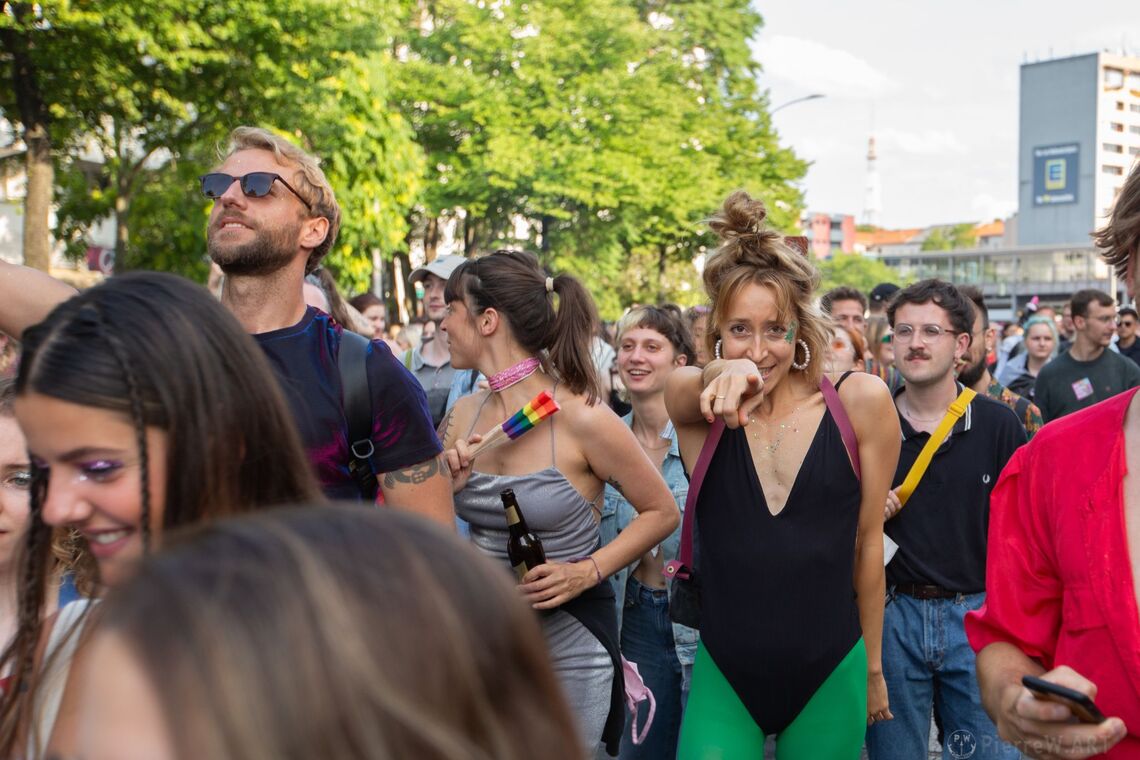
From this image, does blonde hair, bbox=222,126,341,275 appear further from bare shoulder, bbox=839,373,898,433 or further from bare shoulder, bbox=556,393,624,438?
bare shoulder, bbox=839,373,898,433

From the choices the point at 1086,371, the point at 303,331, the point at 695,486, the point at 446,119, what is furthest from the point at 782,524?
the point at 446,119

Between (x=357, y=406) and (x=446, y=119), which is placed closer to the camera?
(x=357, y=406)

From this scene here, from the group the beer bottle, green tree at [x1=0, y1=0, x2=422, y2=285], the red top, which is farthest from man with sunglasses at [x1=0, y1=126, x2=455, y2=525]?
green tree at [x1=0, y1=0, x2=422, y2=285]

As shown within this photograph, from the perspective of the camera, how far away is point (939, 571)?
15.4 feet

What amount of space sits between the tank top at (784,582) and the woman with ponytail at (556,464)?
46 centimetres

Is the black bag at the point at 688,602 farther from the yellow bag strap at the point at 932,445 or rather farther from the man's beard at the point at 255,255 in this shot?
the man's beard at the point at 255,255

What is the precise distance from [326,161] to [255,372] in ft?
61.5

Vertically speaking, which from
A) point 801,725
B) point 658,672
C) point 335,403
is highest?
point 335,403

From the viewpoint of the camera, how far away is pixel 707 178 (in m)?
30.3

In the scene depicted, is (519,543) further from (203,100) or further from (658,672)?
(203,100)

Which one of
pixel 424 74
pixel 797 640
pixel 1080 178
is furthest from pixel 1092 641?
pixel 1080 178

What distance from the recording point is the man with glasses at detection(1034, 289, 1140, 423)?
869 cm

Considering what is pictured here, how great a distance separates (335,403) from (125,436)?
1344 millimetres

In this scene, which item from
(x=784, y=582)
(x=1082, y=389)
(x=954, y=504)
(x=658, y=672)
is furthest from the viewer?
(x=1082, y=389)
